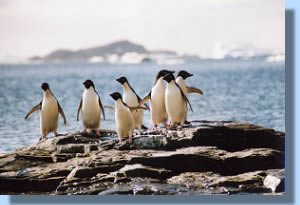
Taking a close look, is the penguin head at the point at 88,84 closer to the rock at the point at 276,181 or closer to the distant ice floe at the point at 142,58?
the distant ice floe at the point at 142,58

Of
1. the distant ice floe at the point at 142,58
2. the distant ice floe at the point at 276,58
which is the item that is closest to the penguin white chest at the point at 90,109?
the distant ice floe at the point at 142,58

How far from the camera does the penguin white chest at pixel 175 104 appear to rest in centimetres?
392

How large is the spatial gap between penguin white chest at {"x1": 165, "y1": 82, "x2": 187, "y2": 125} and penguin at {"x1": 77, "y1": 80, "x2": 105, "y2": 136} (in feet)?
1.36

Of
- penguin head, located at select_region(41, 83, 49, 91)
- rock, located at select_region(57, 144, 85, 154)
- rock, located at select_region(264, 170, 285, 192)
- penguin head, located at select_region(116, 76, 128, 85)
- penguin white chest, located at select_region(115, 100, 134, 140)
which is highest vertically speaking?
penguin head, located at select_region(116, 76, 128, 85)

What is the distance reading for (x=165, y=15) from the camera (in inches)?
153

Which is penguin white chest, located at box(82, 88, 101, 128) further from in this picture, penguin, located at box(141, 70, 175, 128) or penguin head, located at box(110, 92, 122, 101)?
penguin, located at box(141, 70, 175, 128)

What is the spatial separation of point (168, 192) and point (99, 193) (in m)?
0.41

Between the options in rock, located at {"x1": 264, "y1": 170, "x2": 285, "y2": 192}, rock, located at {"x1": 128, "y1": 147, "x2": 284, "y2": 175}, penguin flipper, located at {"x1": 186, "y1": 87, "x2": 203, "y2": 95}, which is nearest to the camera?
rock, located at {"x1": 264, "y1": 170, "x2": 285, "y2": 192}

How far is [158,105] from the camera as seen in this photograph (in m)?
3.98

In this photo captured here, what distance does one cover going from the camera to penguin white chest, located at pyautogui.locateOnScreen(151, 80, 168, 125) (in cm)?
395

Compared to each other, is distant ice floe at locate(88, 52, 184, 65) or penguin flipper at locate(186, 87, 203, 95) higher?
distant ice floe at locate(88, 52, 184, 65)

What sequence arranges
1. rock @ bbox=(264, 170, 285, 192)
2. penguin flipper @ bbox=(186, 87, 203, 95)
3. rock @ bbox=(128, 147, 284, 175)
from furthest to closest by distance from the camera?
penguin flipper @ bbox=(186, 87, 203, 95) < rock @ bbox=(128, 147, 284, 175) < rock @ bbox=(264, 170, 285, 192)

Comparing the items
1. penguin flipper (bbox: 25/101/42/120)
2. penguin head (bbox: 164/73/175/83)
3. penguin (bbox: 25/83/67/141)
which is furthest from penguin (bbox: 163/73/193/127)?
penguin flipper (bbox: 25/101/42/120)

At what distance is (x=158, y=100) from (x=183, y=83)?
19 cm
